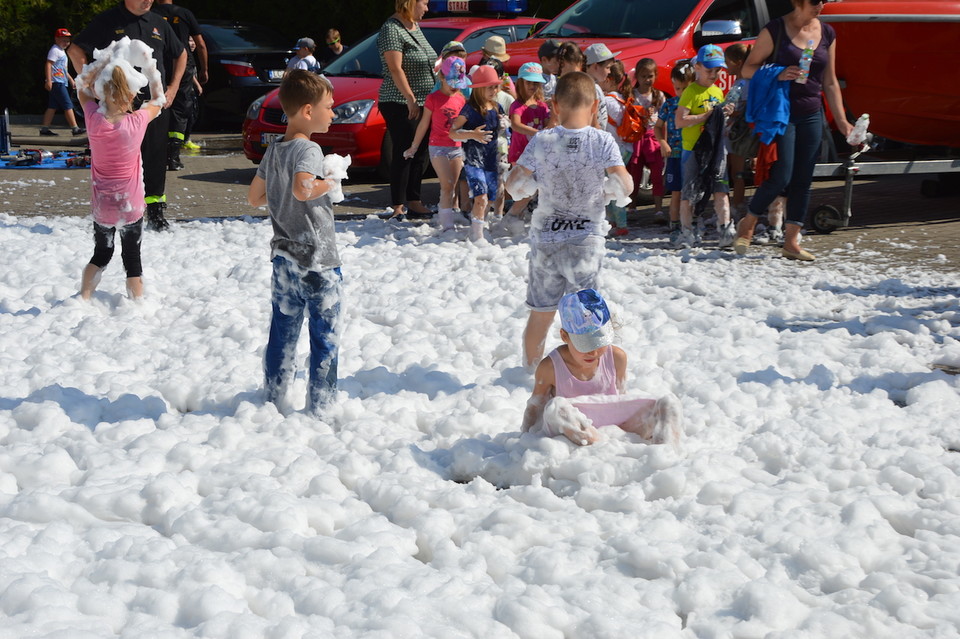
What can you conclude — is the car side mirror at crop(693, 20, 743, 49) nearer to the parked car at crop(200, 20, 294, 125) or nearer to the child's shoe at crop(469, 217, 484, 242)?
the child's shoe at crop(469, 217, 484, 242)

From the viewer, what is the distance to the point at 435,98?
9.05 metres

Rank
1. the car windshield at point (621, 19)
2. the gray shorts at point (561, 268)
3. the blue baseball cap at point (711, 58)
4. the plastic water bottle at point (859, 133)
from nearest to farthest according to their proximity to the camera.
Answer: the gray shorts at point (561, 268)
the plastic water bottle at point (859, 133)
the blue baseball cap at point (711, 58)
the car windshield at point (621, 19)

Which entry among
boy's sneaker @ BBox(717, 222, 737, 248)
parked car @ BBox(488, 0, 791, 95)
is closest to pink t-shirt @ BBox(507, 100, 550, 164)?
boy's sneaker @ BBox(717, 222, 737, 248)

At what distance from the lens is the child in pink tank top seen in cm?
432

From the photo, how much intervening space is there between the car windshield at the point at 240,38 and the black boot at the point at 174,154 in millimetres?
5190

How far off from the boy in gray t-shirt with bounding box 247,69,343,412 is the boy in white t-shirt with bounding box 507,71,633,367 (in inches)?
42.6

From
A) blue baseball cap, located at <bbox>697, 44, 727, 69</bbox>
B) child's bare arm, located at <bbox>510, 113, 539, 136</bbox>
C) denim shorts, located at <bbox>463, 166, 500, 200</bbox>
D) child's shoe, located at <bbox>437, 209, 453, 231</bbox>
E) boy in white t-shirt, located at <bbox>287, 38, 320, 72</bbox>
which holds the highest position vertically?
boy in white t-shirt, located at <bbox>287, 38, 320, 72</bbox>

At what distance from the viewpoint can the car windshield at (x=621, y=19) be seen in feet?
35.3

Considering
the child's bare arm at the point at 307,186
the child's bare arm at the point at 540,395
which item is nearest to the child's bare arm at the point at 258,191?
the child's bare arm at the point at 307,186

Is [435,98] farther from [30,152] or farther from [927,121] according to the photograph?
[30,152]

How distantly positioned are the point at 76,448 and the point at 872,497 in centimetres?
314

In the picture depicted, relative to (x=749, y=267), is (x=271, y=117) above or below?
above

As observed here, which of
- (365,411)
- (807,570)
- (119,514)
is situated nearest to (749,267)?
(365,411)

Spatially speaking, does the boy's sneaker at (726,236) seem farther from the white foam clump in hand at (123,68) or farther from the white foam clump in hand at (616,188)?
the white foam clump in hand at (123,68)
